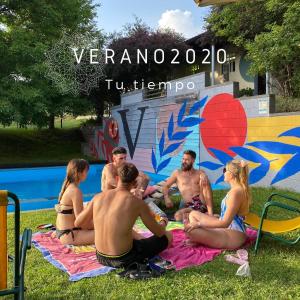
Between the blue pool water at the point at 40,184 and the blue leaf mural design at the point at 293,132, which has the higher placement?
the blue leaf mural design at the point at 293,132

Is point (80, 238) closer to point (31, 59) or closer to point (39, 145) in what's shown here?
point (31, 59)

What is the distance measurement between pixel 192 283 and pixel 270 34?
25.5 ft

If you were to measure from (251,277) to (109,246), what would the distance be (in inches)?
52.8

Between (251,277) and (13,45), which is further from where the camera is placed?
(13,45)

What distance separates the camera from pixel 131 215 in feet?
11.6

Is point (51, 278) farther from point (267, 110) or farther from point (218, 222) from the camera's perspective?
point (267, 110)

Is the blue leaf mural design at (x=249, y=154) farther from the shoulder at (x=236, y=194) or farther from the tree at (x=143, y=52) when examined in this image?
the tree at (x=143, y=52)

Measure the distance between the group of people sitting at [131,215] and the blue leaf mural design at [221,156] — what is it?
539 cm

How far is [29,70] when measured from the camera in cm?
1675

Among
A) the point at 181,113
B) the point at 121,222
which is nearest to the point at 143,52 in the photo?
the point at 181,113

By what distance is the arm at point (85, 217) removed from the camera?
161 inches

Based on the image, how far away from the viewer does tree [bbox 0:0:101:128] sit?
16453 mm

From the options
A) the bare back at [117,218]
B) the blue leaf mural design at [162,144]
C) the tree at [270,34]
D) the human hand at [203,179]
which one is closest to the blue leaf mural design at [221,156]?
the tree at [270,34]

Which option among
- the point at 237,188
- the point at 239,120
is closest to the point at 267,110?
the point at 239,120
